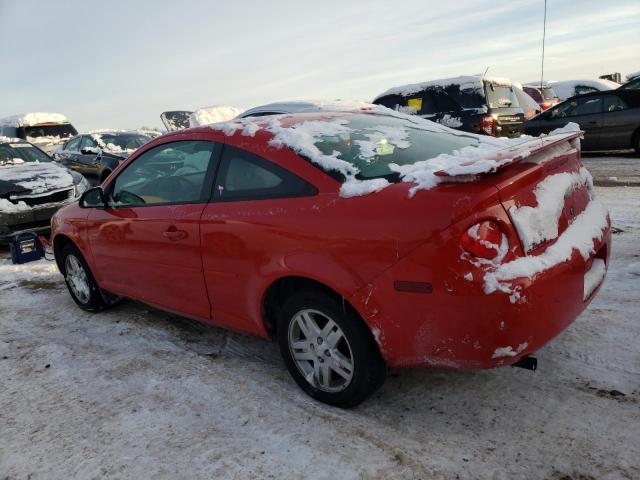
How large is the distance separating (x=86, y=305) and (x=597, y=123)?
9979 mm

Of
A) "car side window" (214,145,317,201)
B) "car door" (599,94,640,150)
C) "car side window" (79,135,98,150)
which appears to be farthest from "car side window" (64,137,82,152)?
"car door" (599,94,640,150)

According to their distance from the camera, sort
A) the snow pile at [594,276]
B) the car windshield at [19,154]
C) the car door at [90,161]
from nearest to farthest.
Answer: the snow pile at [594,276]
the car windshield at [19,154]
the car door at [90,161]

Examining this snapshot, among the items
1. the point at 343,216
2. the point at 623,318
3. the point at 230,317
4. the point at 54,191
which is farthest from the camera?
the point at 54,191

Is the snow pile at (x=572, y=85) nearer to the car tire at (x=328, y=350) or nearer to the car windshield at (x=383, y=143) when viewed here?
the car windshield at (x=383, y=143)

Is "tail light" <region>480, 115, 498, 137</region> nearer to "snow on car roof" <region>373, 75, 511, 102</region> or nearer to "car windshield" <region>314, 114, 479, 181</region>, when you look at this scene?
"snow on car roof" <region>373, 75, 511, 102</region>

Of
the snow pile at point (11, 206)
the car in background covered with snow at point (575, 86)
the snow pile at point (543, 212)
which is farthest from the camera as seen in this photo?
the car in background covered with snow at point (575, 86)

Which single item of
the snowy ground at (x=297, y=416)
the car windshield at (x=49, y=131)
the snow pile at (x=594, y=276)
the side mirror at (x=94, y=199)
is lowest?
the snowy ground at (x=297, y=416)

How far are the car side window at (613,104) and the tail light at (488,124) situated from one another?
241 cm

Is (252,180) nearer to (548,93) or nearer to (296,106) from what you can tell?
(296,106)

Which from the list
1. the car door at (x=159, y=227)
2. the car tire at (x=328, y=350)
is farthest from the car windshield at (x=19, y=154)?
the car tire at (x=328, y=350)

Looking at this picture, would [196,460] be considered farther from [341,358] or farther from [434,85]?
[434,85]

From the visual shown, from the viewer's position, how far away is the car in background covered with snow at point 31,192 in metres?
6.93

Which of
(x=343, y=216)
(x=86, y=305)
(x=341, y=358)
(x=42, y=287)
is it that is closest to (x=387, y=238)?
(x=343, y=216)

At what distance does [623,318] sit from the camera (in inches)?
130
